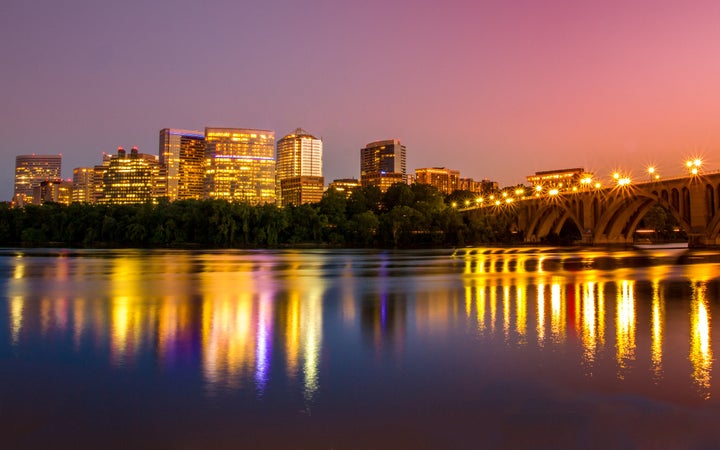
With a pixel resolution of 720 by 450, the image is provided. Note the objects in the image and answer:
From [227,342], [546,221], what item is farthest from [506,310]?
[546,221]

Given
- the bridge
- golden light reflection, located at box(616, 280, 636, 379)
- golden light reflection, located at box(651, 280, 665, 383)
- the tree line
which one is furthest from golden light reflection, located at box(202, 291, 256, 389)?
the tree line

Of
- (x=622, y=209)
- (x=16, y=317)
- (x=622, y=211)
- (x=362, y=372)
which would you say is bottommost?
(x=362, y=372)

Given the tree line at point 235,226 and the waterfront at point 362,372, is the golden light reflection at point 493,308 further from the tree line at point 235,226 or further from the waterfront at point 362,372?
the tree line at point 235,226

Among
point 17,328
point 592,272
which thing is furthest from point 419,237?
point 17,328

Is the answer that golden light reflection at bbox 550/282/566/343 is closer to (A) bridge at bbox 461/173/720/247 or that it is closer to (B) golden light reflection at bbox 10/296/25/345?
(B) golden light reflection at bbox 10/296/25/345

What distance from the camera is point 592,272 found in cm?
3966

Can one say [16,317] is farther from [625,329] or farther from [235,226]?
[235,226]

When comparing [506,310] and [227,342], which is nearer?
[227,342]

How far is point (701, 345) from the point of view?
1448cm

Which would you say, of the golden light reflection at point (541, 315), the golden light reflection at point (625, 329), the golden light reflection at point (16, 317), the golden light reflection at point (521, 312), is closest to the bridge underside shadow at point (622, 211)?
the golden light reflection at point (625, 329)

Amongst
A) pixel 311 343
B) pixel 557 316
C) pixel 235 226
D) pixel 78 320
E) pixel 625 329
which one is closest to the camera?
pixel 311 343

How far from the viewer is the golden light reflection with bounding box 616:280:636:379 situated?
12977 mm

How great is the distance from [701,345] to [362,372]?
9044 millimetres

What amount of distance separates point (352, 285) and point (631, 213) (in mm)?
85696
